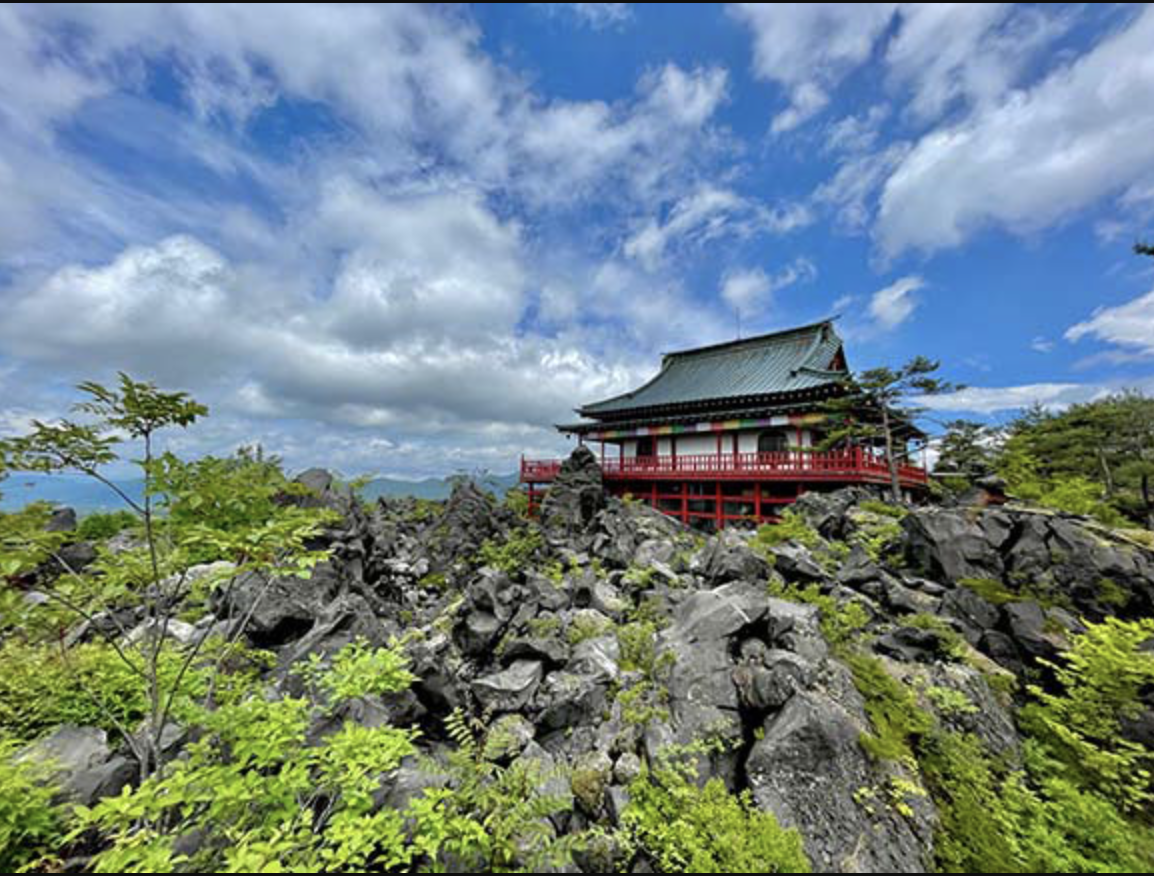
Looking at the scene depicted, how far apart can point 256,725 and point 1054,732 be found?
8.77 m

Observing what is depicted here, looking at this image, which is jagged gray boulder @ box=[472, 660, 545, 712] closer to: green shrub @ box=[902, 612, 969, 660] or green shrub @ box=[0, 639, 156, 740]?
green shrub @ box=[0, 639, 156, 740]

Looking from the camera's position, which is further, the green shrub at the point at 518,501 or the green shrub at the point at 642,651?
the green shrub at the point at 518,501

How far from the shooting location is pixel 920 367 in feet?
51.0

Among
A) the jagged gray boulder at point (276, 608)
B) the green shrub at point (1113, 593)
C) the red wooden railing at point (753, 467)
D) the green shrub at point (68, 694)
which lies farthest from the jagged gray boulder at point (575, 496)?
the green shrub at point (68, 694)

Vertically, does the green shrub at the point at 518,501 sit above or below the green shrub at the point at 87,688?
above

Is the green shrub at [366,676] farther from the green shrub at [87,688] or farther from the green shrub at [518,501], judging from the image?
the green shrub at [518,501]

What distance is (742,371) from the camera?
79.9ft

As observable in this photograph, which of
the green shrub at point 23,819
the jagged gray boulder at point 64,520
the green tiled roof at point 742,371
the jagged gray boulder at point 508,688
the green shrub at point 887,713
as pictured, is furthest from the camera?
the green tiled roof at point 742,371

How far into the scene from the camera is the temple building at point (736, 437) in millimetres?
18219

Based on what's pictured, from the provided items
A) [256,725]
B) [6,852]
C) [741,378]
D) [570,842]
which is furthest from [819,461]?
[6,852]

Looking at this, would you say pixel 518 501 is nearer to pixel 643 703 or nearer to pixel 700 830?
pixel 643 703

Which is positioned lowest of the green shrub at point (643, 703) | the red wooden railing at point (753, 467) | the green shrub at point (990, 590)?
the green shrub at point (643, 703)

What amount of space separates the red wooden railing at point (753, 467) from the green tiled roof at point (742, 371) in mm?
3037

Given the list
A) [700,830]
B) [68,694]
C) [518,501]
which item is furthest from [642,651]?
[518,501]
